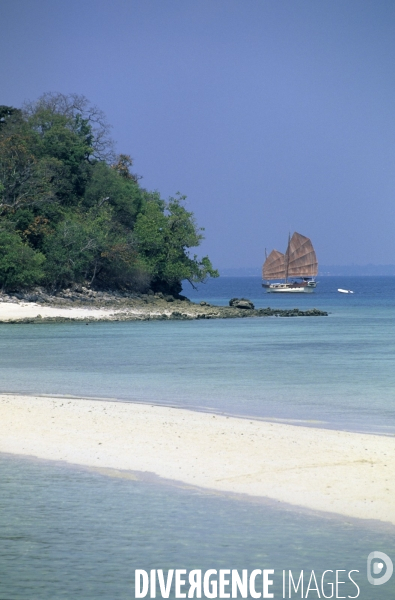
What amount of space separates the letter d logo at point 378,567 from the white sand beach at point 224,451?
100 centimetres

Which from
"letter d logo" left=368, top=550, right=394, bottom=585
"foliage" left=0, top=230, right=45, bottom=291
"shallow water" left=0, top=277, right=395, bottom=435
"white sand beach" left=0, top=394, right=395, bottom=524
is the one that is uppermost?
"foliage" left=0, top=230, right=45, bottom=291

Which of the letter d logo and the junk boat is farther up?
the junk boat

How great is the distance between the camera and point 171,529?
8.70 meters

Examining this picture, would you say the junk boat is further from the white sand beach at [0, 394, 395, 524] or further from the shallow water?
the white sand beach at [0, 394, 395, 524]

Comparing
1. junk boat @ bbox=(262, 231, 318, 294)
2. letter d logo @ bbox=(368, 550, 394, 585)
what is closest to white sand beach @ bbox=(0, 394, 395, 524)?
letter d logo @ bbox=(368, 550, 394, 585)

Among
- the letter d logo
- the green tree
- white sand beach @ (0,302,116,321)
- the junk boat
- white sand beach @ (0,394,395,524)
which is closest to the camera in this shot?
the letter d logo

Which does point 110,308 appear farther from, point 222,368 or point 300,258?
point 300,258

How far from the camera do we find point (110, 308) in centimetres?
5247

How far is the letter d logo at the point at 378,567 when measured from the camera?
24.5 feet

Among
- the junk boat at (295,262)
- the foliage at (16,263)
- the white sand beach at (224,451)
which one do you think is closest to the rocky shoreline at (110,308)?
the foliage at (16,263)

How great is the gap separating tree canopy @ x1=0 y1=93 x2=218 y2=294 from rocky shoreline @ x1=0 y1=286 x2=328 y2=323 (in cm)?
121

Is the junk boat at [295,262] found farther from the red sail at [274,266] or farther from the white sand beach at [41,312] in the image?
the white sand beach at [41,312]

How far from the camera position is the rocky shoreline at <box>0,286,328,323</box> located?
47.8 m

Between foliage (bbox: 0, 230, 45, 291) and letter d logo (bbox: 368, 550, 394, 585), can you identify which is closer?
letter d logo (bbox: 368, 550, 394, 585)
